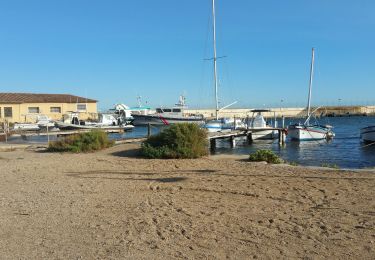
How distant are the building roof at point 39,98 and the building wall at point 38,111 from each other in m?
0.53

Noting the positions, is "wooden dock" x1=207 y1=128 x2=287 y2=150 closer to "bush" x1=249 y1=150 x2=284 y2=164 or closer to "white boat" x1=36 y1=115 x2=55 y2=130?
"bush" x1=249 y1=150 x2=284 y2=164

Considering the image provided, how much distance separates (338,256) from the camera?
552cm

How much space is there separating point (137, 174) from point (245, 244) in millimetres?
7694

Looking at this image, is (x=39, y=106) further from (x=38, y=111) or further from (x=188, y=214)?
(x=188, y=214)

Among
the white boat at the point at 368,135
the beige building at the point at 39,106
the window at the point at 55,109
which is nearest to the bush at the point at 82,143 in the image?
the white boat at the point at 368,135

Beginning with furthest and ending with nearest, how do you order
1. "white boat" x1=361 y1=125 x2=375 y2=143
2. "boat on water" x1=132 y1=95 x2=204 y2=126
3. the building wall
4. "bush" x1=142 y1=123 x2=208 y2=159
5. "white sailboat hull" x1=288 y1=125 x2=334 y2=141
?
"boat on water" x1=132 y1=95 x2=204 y2=126
the building wall
"white sailboat hull" x1=288 y1=125 x2=334 y2=141
"white boat" x1=361 y1=125 x2=375 y2=143
"bush" x1=142 y1=123 x2=208 y2=159

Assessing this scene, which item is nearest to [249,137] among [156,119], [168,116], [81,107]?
[168,116]

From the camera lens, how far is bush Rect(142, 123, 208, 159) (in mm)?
17953

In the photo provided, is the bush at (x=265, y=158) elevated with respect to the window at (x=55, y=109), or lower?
lower

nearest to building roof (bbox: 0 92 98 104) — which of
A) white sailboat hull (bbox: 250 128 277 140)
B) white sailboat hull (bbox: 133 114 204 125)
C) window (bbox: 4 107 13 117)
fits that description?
window (bbox: 4 107 13 117)

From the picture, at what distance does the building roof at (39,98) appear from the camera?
2210 inches

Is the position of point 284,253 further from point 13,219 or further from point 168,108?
point 168,108

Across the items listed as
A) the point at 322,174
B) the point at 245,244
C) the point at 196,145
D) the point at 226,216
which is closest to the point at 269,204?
the point at 226,216

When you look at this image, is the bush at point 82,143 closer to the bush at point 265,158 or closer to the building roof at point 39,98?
the bush at point 265,158
